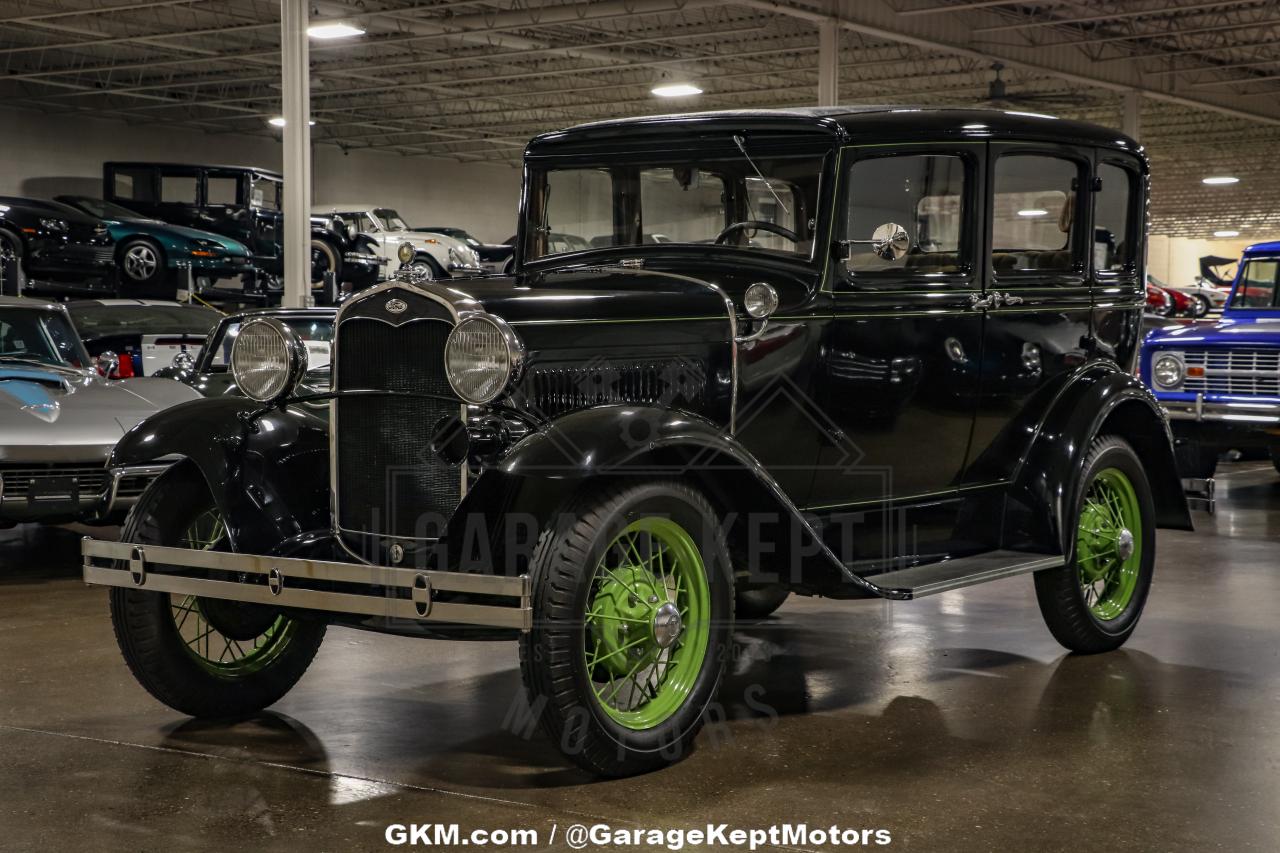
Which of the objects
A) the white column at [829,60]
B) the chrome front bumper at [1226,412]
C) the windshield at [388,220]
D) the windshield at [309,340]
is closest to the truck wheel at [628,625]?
the windshield at [309,340]

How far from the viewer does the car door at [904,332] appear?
4.97 meters

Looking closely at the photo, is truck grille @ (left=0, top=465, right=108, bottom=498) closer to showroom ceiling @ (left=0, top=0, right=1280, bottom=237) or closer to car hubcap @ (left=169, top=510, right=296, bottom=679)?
car hubcap @ (left=169, top=510, right=296, bottom=679)

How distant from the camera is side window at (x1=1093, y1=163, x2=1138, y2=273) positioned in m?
5.91

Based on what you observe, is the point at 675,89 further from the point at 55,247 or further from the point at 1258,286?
the point at 1258,286

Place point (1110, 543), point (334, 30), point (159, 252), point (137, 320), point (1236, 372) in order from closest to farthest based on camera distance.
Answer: point (1110, 543), point (1236, 372), point (137, 320), point (159, 252), point (334, 30)

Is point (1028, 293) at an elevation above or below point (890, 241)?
below

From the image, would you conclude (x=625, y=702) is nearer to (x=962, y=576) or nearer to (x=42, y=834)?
(x=962, y=576)

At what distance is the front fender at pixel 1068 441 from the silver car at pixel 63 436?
4.22 m

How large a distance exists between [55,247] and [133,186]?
12.9ft

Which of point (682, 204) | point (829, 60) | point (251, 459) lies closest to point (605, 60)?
point (829, 60)

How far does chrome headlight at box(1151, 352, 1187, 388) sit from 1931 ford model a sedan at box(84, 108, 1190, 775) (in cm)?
504

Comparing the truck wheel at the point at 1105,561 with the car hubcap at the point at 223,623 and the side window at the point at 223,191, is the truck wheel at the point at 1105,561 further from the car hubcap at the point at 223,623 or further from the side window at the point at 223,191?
the side window at the point at 223,191

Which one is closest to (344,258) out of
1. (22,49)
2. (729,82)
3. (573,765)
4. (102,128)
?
(22,49)

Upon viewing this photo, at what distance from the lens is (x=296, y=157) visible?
13711mm
